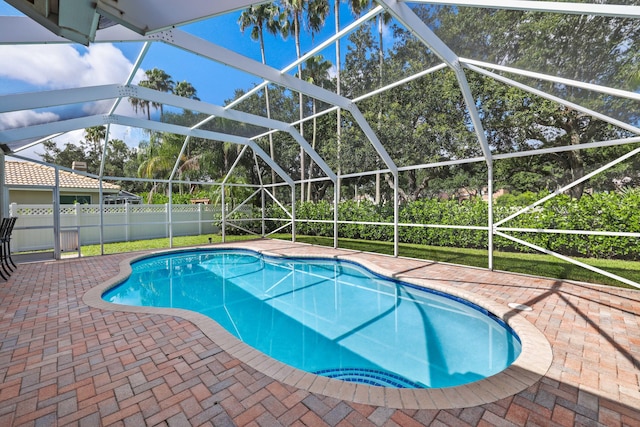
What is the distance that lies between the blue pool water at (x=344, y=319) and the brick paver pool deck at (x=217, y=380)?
2.84ft

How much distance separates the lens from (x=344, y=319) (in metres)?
5.21

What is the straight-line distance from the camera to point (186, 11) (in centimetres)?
210

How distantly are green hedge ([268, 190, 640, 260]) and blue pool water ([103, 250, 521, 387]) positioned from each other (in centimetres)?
Answer: 384

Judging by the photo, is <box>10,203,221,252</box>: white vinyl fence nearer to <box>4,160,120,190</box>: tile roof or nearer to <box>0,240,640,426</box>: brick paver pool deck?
<box>4,160,120,190</box>: tile roof

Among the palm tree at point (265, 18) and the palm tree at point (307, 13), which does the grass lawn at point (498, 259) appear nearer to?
the palm tree at point (307, 13)

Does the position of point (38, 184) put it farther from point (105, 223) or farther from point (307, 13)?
point (307, 13)

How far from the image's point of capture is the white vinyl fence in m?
9.78

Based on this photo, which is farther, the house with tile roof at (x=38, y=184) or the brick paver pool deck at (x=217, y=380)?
the house with tile roof at (x=38, y=184)

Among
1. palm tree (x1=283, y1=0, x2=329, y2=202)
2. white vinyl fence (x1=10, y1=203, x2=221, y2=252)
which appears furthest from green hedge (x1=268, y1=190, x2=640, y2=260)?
white vinyl fence (x1=10, y1=203, x2=221, y2=252)

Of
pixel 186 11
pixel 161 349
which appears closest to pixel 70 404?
pixel 161 349

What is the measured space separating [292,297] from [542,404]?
193 inches

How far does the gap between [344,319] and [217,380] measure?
2.97 metres

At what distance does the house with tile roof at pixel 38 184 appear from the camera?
891 centimetres

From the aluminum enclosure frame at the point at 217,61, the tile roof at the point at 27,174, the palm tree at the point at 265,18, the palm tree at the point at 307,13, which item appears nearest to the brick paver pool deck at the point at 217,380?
the aluminum enclosure frame at the point at 217,61
